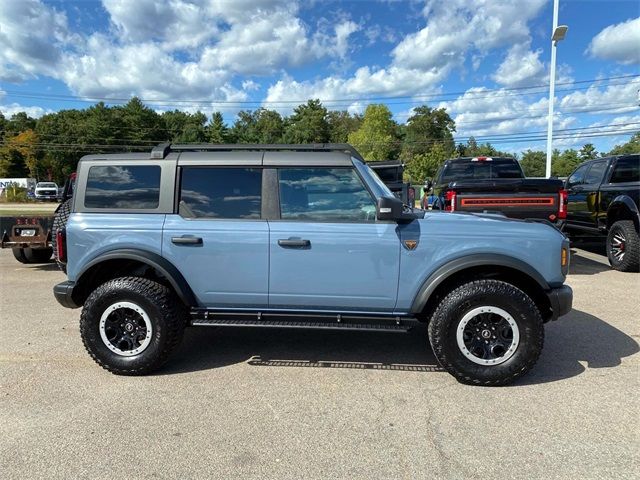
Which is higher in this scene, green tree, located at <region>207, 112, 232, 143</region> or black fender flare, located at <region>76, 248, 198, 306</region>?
green tree, located at <region>207, 112, 232, 143</region>

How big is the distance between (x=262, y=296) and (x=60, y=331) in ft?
8.89

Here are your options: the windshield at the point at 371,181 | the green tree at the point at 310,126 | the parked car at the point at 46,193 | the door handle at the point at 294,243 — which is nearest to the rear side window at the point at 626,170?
the windshield at the point at 371,181

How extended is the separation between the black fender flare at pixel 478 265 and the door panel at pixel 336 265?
30 centimetres

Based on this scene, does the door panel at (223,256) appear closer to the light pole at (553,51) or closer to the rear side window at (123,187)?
the rear side window at (123,187)

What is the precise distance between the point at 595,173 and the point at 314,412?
8496mm

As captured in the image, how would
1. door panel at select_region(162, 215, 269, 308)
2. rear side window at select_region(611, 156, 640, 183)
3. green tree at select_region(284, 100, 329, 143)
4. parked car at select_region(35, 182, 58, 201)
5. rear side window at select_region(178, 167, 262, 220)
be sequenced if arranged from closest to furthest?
door panel at select_region(162, 215, 269, 308), rear side window at select_region(178, 167, 262, 220), rear side window at select_region(611, 156, 640, 183), parked car at select_region(35, 182, 58, 201), green tree at select_region(284, 100, 329, 143)

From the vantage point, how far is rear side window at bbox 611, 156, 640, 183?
335 inches

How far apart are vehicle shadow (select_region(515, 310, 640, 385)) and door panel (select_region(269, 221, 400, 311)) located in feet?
4.51

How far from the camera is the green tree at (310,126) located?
81.4m

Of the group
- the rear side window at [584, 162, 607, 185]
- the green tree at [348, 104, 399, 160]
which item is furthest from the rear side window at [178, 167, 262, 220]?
the green tree at [348, 104, 399, 160]

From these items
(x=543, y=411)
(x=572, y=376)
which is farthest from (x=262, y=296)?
(x=572, y=376)

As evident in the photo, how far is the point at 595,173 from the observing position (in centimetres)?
930

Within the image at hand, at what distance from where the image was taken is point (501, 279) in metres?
3.92

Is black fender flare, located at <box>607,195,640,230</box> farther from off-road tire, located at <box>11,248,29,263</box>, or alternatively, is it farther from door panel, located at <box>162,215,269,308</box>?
off-road tire, located at <box>11,248,29,263</box>
